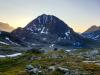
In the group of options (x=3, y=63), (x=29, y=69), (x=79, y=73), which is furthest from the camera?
(x=3, y=63)

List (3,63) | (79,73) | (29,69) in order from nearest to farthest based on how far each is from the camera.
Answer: (79,73), (29,69), (3,63)

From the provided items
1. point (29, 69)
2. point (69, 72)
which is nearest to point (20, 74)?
point (29, 69)

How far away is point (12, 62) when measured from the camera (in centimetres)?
16012

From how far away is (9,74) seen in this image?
105 meters

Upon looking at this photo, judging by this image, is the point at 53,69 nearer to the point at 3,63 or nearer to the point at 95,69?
the point at 95,69

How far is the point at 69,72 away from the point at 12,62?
238 ft

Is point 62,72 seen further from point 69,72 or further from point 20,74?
point 20,74

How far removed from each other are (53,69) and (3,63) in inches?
2580

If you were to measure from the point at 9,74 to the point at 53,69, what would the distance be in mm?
18553

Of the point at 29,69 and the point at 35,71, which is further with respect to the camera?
the point at 29,69

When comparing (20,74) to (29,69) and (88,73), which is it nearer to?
(29,69)

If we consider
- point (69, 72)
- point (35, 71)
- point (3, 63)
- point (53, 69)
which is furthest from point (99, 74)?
point (3, 63)

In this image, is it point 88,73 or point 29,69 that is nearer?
point 88,73

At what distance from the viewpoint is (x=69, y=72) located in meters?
93.6
